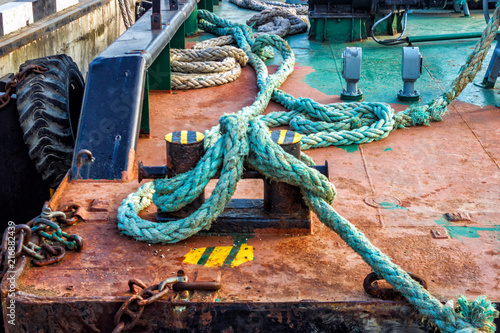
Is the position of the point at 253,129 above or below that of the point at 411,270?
above

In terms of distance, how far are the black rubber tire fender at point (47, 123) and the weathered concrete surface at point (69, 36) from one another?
191cm

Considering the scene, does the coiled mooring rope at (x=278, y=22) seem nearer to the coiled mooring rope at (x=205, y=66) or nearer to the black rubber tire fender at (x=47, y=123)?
the coiled mooring rope at (x=205, y=66)

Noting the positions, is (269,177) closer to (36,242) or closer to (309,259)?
(309,259)

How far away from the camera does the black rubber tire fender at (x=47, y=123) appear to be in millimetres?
3332

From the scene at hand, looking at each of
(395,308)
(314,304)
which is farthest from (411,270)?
(314,304)

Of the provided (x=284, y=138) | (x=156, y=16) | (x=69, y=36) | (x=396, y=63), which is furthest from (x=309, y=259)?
(x=69, y=36)

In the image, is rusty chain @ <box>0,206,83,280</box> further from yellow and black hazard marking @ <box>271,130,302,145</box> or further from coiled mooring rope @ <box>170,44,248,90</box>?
coiled mooring rope @ <box>170,44,248,90</box>

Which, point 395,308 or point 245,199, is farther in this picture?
point 245,199

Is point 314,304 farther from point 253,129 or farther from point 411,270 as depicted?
point 253,129

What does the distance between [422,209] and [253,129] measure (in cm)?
93

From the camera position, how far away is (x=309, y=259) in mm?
2260

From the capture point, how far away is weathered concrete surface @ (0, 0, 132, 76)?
210 inches

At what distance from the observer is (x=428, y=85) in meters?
4.61

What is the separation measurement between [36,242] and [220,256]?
74cm
